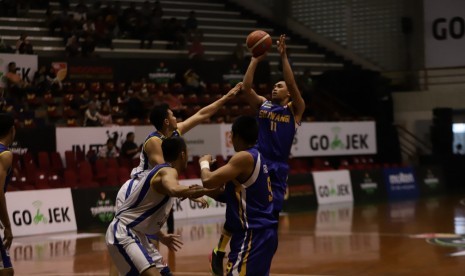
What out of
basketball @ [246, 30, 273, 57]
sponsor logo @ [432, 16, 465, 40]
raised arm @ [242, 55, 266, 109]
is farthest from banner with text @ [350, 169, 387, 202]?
basketball @ [246, 30, 273, 57]

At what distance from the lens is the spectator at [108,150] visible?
19.7m

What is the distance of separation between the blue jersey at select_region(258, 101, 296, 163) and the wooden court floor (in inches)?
79.1

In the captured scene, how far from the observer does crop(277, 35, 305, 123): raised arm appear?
28.6 feet

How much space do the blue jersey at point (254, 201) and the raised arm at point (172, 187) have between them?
0.30 m

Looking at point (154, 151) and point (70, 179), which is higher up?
point (154, 151)

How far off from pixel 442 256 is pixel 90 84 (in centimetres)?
1270

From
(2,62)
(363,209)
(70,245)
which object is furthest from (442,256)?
(2,62)

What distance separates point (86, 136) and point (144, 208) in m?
13.2

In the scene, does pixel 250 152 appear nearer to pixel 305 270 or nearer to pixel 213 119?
pixel 305 270

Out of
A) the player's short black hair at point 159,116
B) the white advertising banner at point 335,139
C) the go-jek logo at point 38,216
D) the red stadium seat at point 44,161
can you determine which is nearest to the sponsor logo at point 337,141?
the white advertising banner at point 335,139

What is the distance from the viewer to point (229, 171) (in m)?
6.54

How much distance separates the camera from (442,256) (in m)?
12.5

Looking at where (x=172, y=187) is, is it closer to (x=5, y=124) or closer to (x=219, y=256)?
(x=5, y=124)

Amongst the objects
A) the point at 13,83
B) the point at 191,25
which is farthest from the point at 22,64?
the point at 191,25
